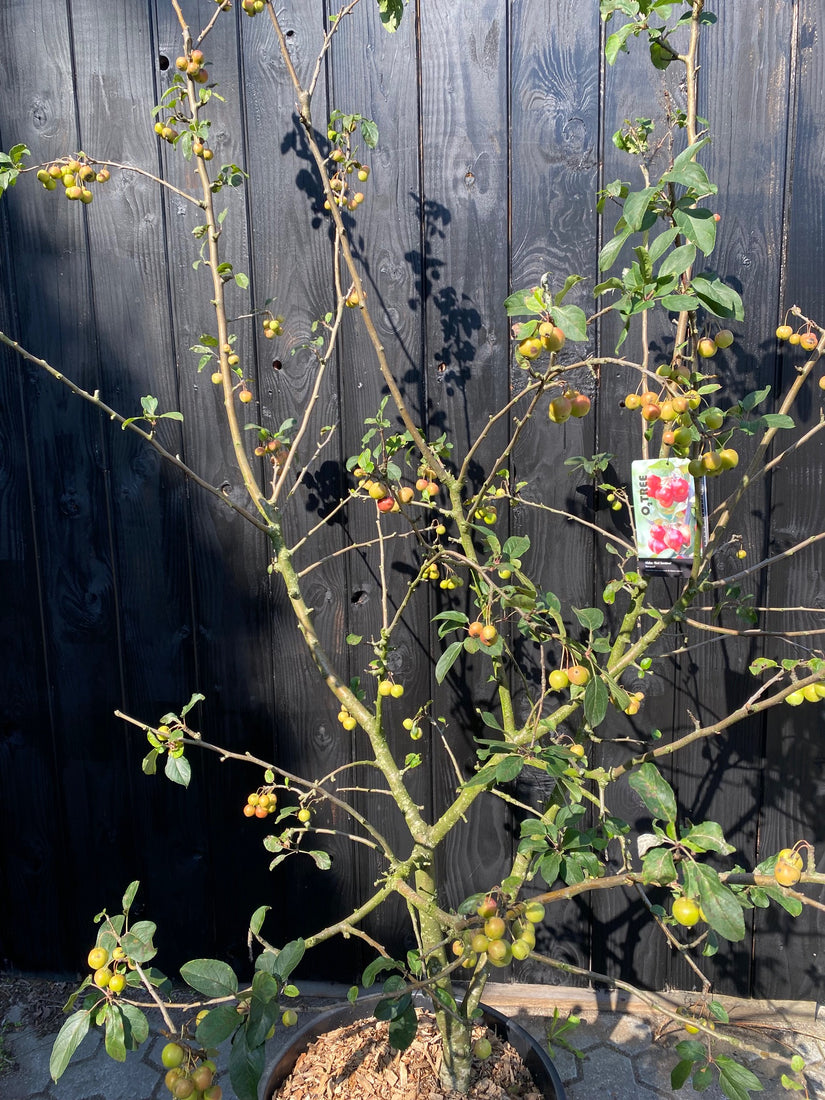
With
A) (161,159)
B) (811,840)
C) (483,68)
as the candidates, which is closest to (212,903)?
(811,840)

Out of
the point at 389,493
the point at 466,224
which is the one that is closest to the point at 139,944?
the point at 389,493

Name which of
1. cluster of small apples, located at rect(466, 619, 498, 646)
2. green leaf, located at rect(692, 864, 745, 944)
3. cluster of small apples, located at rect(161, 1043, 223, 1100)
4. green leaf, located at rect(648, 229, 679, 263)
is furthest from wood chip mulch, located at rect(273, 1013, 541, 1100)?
green leaf, located at rect(648, 229, 679, 263)

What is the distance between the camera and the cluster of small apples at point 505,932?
41.4 inches

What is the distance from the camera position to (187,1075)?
3.20 feet

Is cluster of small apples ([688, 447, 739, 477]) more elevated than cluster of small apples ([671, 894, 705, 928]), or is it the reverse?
cluster of small apples ([688, 447, 739, 477])

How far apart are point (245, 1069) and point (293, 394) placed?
1.37 meters

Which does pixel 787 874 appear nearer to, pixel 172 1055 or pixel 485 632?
pixel 485 632

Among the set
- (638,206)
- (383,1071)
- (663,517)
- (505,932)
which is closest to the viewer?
(638,206)

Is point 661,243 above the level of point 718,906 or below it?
above

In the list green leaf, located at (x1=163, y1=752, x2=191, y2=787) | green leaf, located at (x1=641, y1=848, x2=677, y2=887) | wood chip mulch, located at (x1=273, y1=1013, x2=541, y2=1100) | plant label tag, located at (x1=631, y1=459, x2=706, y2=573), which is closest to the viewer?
green leaf, located at (x1=641, y1=848, x2=677, y2=887)

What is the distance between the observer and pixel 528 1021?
1949 millimetres

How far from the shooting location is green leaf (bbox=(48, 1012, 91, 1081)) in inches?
36.8

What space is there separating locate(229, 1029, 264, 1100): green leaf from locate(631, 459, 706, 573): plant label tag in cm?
95

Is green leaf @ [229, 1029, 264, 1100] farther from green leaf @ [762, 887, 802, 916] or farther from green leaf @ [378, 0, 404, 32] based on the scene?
green leaf @ [378, 0, 404, 32]
